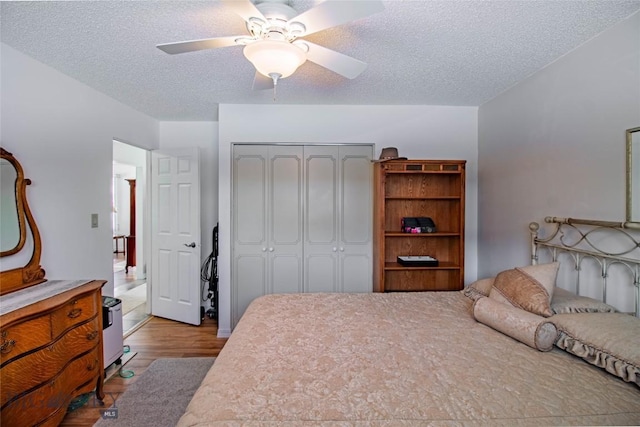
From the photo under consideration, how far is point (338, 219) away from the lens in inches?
130

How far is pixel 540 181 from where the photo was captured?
2.35 metres

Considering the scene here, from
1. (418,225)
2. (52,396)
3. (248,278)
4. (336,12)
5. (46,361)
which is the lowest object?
(52,396)

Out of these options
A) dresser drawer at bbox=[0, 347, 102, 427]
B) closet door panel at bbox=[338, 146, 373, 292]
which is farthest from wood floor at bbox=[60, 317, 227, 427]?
closet door panel at bbox=[338, 146, 373, 292]

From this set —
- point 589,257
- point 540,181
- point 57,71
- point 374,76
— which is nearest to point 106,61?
point 57,71

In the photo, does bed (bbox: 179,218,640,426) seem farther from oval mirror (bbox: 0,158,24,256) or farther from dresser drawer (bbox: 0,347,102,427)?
oval mirror (bbox: 0,158,24,256)

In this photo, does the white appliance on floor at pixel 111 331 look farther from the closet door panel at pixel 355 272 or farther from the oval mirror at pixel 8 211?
the closet door panel at pixel 355 272

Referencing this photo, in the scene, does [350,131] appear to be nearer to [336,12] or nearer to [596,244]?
[336,12]

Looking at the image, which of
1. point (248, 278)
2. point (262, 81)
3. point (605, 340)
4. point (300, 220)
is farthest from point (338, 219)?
point (605, 340)

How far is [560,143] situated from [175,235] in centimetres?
387

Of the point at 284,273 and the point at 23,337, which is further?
the point at 284,273

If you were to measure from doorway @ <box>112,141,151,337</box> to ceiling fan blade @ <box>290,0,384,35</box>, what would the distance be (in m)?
3.59

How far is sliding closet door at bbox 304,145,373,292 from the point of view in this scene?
10.8 feet

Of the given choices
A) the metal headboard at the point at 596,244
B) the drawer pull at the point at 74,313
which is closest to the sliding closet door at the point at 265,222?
the drawer pull at the point at 74,313

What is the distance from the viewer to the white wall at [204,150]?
12.6ft
